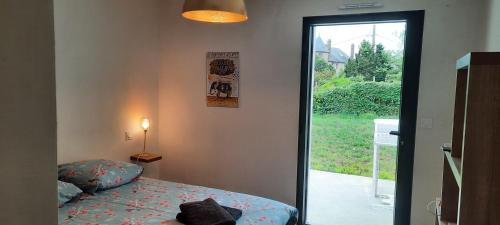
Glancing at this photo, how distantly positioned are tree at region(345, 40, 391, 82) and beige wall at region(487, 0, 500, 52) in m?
0.82

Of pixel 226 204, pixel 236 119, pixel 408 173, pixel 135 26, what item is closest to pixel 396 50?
pixel 408 173

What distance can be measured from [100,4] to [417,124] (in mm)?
3171

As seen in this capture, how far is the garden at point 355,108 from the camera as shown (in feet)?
10.6

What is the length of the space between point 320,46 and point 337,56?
0.20m

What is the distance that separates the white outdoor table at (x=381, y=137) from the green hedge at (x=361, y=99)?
9 centimetres

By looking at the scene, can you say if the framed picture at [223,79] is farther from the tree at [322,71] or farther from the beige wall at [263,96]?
the tree at [322,71]

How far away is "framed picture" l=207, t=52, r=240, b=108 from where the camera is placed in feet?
12.3

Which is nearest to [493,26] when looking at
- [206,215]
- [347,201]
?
[347,201]

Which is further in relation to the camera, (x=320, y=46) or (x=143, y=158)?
(x=143, y=158)

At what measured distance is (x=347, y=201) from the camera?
3547 mm

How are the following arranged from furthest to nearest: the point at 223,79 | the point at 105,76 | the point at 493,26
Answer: the point at 223,79 → the point at 105,76 → the point at 493,26

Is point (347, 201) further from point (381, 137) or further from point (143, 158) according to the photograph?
point (143, 158)

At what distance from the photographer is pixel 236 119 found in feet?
12.4

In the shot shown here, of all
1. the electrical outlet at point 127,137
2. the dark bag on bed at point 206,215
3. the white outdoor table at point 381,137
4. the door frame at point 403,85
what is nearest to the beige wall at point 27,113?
the dark bag on bed at point 206,215
